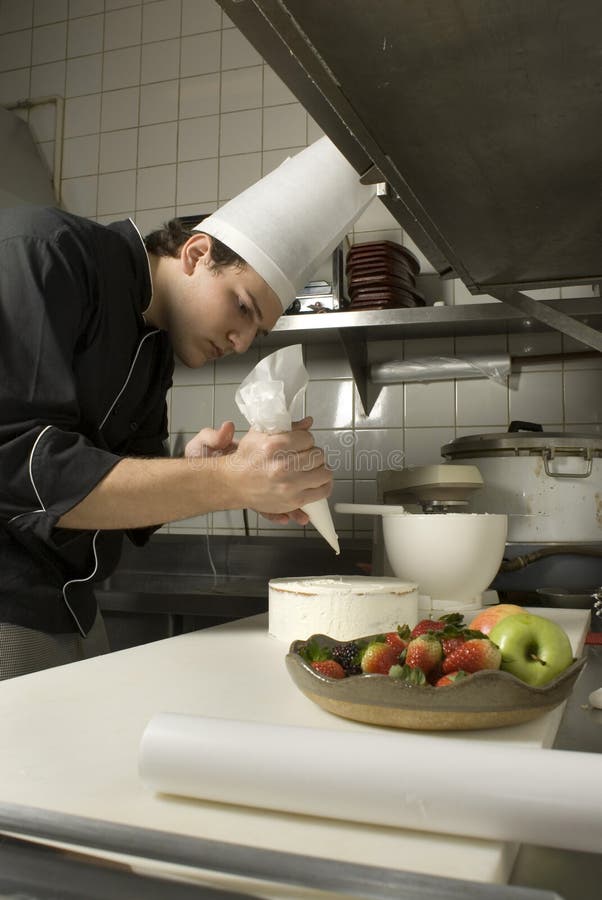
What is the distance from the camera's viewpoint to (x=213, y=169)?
254cm

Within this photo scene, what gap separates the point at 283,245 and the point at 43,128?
6.32 feet

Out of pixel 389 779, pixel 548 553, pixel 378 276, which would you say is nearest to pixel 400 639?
pixel 389 779

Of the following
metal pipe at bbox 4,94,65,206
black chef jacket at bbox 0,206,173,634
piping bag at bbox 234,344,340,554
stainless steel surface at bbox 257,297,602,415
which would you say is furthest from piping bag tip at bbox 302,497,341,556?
metal pipe at bbox 4,94,65,206

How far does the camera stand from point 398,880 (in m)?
0.33

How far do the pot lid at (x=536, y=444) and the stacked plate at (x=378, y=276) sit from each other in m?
0.63

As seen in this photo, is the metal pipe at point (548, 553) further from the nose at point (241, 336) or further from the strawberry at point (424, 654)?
the strawberry at point (424, 654)

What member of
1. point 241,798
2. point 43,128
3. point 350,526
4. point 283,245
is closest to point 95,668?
point 241,798

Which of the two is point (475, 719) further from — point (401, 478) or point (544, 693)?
point (401, 478)

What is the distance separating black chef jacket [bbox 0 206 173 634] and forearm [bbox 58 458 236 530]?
0.02 m

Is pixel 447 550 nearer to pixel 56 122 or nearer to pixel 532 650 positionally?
pixel 532 650

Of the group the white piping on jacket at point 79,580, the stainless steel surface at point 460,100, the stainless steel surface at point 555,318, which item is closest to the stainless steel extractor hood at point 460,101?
the stainless steel surface at point 460,100

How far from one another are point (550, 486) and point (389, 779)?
1.19 metres

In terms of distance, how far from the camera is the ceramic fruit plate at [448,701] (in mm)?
582

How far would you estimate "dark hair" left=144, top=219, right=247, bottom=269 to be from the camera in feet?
4.18
